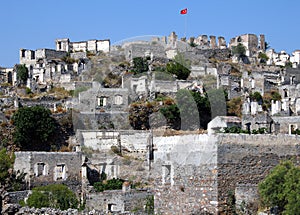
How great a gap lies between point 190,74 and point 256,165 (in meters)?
36.1

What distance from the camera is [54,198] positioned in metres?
26.0

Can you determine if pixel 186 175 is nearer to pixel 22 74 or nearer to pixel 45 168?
pixel 45 168

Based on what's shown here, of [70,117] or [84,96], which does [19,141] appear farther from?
[84,96]

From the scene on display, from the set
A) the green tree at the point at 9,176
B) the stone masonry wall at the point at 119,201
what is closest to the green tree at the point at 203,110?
the green tree at the point at 9,176

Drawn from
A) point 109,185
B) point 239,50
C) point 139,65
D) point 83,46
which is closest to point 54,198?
point 109,185

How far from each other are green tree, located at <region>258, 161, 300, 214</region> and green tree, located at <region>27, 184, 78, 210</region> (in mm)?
11460

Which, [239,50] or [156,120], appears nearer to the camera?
[156,120]

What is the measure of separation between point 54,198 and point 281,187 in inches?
528

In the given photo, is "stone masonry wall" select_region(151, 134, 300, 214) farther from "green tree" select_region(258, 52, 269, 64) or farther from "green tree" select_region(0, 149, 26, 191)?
"green tree" select_region(258, 52, 269, 64)

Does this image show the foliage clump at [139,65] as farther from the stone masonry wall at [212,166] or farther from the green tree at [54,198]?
the stone masonry wall at [212,166]

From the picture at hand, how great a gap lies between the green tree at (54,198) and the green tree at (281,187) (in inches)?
451

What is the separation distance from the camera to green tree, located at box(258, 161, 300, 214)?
→ 14.5 metres

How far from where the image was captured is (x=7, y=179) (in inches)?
1166

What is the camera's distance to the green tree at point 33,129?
122ft
